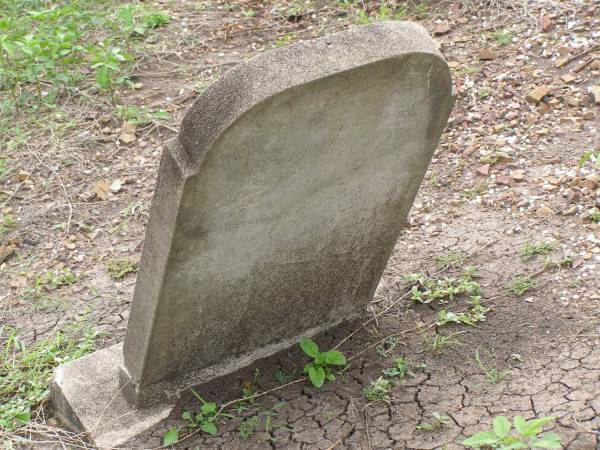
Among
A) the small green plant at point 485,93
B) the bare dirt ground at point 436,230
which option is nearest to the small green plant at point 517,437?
the bare dirt ground at point 436,230

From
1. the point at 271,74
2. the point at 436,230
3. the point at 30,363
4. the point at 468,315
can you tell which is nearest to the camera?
the point at 271,74

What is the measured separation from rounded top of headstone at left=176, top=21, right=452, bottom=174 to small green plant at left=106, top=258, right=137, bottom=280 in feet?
5.91

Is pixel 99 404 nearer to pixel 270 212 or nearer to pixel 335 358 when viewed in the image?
pixel 335 358

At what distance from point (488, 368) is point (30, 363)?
1839mm

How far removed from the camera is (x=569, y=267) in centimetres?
337

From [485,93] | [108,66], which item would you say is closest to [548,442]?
[485,93]

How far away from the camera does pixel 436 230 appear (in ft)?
12.8

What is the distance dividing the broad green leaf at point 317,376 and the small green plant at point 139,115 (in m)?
2.41

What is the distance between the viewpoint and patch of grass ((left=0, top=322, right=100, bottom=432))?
3.20m

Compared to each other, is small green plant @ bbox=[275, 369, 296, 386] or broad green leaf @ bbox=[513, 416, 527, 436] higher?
broad green leaf @ bbox=[513, 416, 527, 436]

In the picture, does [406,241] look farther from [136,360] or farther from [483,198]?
[136,360]

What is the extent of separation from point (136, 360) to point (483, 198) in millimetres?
1930

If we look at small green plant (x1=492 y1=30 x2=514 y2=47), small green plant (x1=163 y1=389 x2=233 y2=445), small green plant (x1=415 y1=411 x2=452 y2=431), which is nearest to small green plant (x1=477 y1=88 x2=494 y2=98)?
small green plant (x1=492 y1=30 x2=514 y2=47)

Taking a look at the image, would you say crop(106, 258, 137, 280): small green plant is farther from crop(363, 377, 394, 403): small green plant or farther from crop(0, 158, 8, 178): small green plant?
crop(363, 377, 394, 403): small green plant
